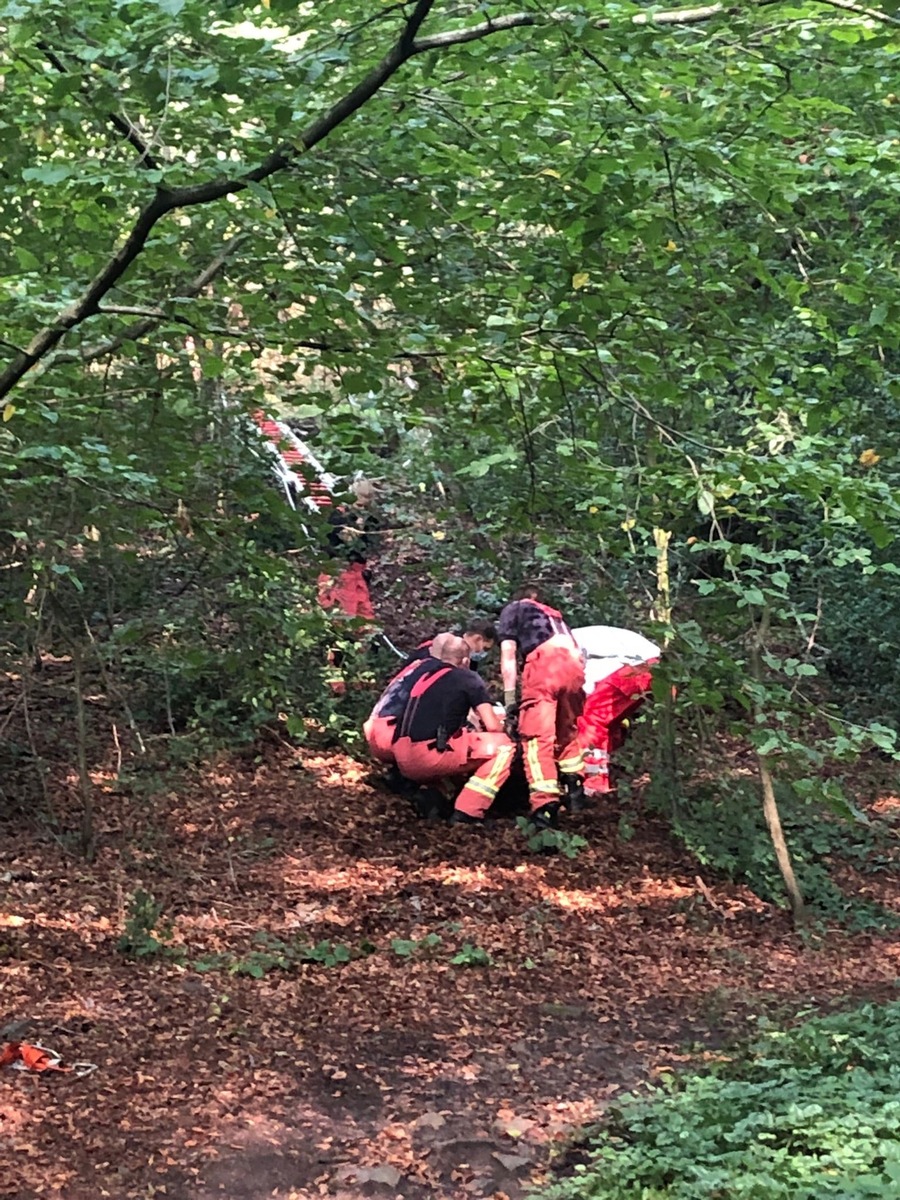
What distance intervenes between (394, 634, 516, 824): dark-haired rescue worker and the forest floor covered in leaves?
0.27 m

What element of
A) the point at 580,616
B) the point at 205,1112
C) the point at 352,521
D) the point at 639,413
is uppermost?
the point at 639,413

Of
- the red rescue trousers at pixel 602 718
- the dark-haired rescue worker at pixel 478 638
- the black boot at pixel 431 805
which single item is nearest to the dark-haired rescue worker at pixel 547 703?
the dark-haired rescue worker at pixel 478 638

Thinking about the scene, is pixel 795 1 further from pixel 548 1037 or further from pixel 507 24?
pixel 548 1037

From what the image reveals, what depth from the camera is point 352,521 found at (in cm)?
886

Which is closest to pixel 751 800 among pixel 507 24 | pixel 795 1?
pixel 795 1

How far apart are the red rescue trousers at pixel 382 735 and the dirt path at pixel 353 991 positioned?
1.07 feet

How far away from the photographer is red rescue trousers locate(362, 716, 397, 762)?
321 inches

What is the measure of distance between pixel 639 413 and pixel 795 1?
1.35 meters

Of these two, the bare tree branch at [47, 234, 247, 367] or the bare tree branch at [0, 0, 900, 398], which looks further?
the bare tree branch at [47, 234, 247, 367]

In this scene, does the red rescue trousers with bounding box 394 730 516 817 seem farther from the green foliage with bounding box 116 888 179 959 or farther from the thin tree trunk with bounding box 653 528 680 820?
the green foliage with bounding box 116 888 179 959

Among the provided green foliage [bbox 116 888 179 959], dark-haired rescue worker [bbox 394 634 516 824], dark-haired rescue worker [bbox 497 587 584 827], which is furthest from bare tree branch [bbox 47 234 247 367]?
dark-haired rescue worker [bbox 497 587 584 827]

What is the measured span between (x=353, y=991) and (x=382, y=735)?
114 inches

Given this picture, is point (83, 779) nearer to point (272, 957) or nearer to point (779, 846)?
point (272, 957)

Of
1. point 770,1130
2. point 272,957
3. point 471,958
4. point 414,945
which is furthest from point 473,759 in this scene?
point 770,1130
